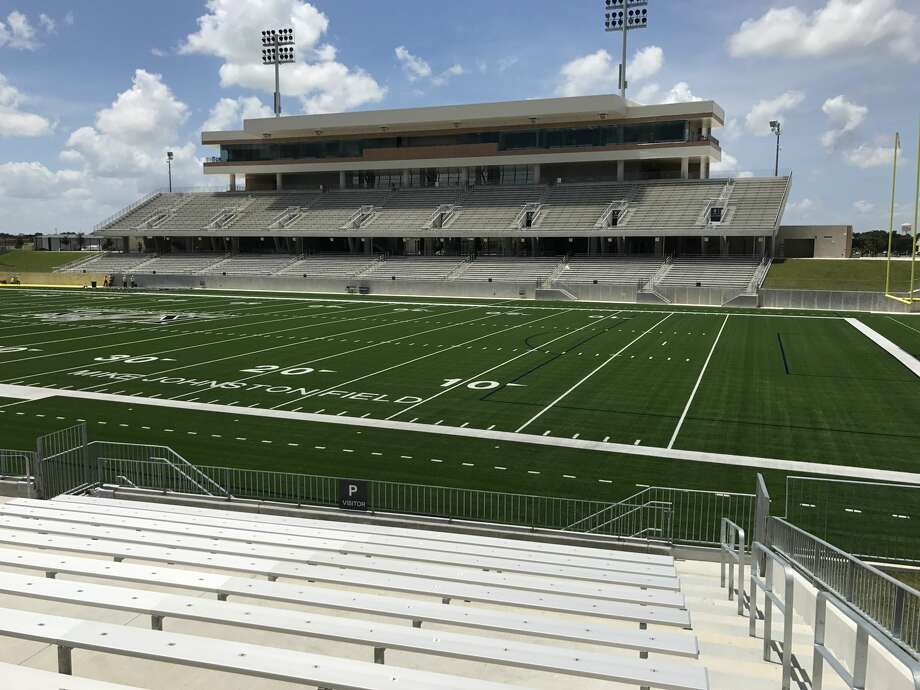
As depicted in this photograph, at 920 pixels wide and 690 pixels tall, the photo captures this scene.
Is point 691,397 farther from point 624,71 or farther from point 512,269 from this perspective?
point 624,71

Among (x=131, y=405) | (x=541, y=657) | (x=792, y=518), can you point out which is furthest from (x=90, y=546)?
(x=131, y=405)

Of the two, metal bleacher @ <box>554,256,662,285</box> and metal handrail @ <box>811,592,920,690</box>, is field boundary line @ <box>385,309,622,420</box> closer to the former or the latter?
metal handrail @ <box>811,592,920,690</box>

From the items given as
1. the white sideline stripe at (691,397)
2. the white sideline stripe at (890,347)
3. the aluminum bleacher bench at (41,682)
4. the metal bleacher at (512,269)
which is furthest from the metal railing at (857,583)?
the metal bleacher at (512,269)

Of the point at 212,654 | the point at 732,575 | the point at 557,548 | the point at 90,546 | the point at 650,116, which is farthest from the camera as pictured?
the point at 650,116

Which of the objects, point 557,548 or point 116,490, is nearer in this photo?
point 557,548

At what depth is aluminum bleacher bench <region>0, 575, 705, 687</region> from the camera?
3.97 meters

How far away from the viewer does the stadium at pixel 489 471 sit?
187 inches

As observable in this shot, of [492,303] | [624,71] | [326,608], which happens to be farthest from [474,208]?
[326,608]

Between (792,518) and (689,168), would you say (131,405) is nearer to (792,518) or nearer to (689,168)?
(792,518)

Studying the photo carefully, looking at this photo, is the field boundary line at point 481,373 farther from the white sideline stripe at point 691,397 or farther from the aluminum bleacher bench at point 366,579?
the aluminum bleacher bench at point 366,579

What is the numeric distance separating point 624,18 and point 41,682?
248 feet

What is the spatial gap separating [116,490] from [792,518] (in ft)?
30.9

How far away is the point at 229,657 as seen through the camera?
3801 mm

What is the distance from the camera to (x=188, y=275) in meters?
66.9
